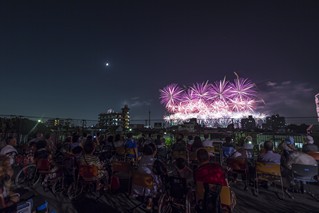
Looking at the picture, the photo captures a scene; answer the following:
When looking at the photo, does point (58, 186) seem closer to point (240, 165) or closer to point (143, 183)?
point (143, 183)

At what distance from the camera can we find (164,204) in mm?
3963

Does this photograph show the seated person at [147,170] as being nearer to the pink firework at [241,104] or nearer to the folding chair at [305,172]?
the folding chair at [305,172]

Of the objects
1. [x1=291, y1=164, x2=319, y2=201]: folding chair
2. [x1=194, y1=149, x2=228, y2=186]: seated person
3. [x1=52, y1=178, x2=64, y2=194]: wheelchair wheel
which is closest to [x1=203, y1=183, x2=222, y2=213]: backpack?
[x1=194, y1=149, x2=228, y2=186]: seated person

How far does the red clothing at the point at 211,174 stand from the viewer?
3.38 metres

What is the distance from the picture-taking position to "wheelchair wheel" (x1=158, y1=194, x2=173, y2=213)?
12.7ft

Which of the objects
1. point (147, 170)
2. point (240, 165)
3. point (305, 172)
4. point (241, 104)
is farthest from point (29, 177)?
point (241, 104)

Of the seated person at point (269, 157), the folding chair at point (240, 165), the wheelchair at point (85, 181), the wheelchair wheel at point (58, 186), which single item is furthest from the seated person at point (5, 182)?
the seated person at point (269, 157)

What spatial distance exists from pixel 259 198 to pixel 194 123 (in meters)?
18.7

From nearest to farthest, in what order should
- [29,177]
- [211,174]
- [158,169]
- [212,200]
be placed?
1. [212,200]
2. [211,174]
3. [158,169]
4. [29,177]

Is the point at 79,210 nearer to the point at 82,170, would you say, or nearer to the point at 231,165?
the point at 82,170

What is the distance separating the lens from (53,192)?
227 inches

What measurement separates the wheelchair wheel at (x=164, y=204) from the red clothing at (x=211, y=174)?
0.83 m

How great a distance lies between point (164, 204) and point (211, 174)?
1.29 metres

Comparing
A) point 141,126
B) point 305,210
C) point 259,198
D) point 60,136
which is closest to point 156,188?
point 259,198
